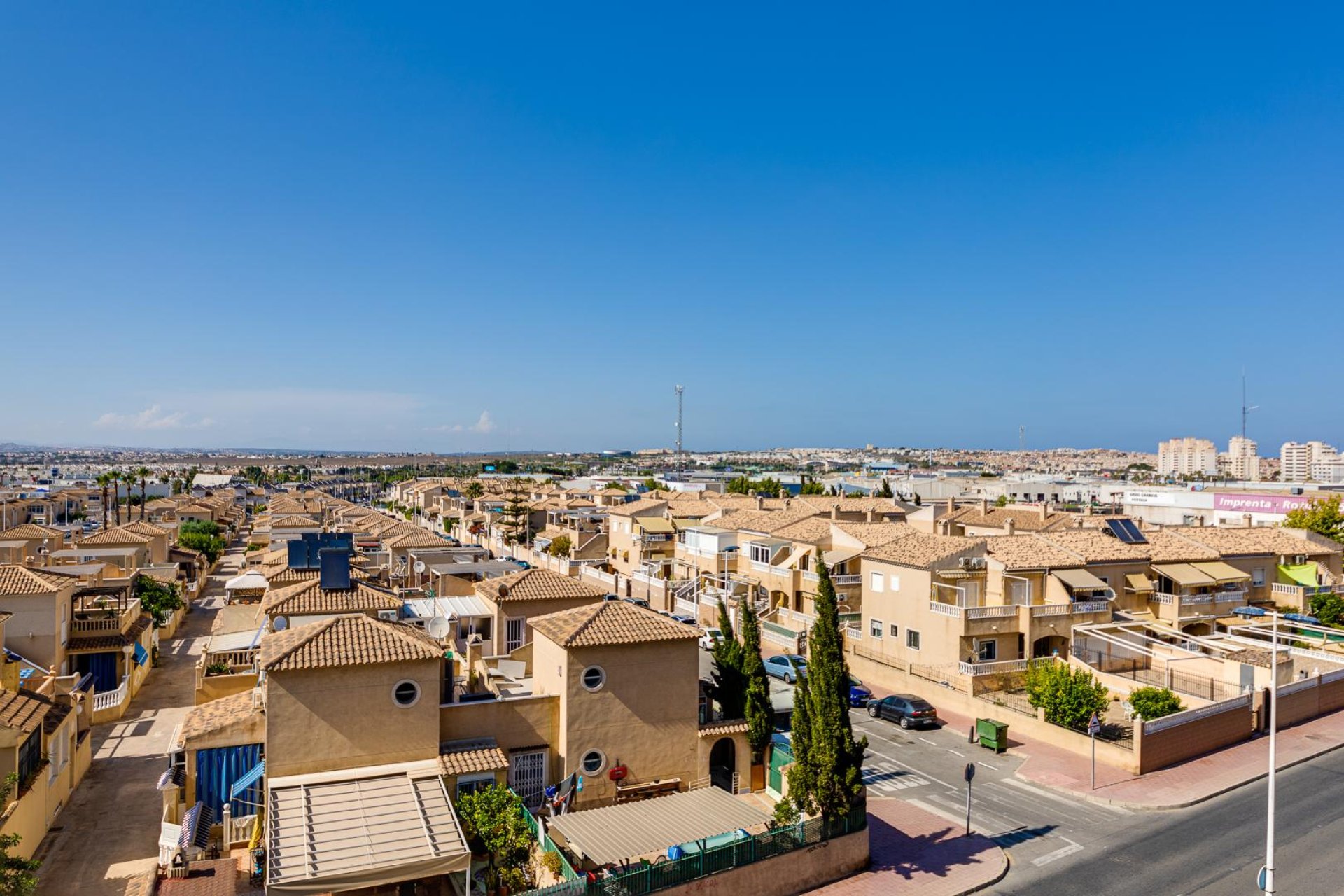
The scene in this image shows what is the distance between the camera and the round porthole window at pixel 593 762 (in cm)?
2038

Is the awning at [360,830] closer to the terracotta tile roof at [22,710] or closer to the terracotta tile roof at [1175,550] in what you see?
the terracotta tile roof at [22,710]

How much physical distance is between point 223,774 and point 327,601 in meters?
8.00

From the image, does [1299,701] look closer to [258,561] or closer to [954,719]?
[954,719]

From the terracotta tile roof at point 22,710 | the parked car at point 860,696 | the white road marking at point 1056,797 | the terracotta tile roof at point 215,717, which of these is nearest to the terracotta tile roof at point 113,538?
the terracotta tile roof at point 22,710

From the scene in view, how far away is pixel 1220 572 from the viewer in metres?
43.1

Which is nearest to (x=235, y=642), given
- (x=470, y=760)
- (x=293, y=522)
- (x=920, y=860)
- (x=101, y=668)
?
(x=101, y=668)

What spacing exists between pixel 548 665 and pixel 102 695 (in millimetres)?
20779

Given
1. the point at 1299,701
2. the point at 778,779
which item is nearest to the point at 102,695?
the point at 778,779

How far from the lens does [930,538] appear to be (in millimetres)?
41625

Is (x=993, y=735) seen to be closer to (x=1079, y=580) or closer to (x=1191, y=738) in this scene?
(x=1191, y=738)

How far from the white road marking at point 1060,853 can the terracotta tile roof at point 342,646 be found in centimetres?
1432

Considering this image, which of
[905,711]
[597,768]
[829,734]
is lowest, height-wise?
[905,711]

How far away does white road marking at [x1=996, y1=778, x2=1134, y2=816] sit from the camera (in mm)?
23000

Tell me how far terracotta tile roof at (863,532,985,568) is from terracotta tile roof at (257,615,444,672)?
80.8 ft
